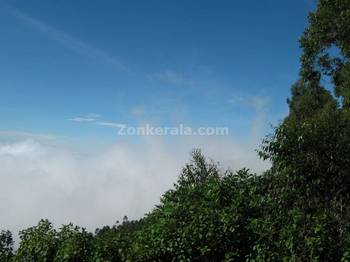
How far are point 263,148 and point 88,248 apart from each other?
17.1 feet

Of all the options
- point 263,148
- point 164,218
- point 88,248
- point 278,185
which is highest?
point 263,148

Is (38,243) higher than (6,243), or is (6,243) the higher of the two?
(6,243)

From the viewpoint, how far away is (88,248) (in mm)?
10562

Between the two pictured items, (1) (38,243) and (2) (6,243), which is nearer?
(1) (38,243)

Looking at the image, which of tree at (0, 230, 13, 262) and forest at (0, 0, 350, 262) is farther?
tree at (0, 230, 13, 262)

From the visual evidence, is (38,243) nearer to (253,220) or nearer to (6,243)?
(6,243)

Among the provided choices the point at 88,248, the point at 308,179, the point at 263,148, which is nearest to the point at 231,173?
the point at 263,148

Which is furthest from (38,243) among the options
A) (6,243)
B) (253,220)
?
(253,220)

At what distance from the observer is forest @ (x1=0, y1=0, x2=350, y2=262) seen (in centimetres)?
1022

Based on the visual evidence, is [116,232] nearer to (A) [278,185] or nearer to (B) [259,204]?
(B) [259,204]

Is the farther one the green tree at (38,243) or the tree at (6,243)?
the tree at (6,243)

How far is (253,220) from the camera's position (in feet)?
35.5

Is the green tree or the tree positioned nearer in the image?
the green tree

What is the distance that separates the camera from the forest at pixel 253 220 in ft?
33.5
